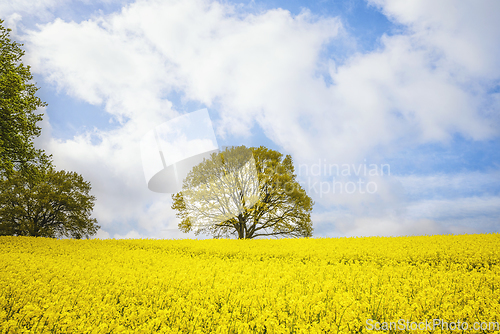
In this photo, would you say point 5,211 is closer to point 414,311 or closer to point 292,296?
point 292,296

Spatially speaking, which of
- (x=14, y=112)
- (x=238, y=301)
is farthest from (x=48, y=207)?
(x=238, y=301)

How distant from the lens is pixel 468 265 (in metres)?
9.70

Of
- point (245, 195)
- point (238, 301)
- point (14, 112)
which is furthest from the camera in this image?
point (245, 195)

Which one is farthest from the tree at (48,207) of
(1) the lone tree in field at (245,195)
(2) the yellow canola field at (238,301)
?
(2) the yellow canola field at (238,301)

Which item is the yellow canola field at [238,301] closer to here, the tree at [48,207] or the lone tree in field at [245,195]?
the lone tree in field at [245,195]

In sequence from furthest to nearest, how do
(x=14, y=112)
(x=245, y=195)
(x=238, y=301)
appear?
1. (x=245, y=195)
2. (x=14, y=112)
3. (x=238, y=301)

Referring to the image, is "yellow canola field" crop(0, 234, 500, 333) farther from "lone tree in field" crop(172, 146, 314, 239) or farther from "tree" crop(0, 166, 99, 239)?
"tree" crop(0, 166, 99, 239)

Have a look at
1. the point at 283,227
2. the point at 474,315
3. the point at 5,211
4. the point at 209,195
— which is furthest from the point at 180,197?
the point at 474,315

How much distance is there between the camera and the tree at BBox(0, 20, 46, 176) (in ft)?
48.7

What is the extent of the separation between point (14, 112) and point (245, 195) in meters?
16.8

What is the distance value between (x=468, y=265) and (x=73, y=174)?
34308 mm

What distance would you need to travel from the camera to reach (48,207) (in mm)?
27266

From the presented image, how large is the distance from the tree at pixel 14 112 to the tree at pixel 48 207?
40.0ft

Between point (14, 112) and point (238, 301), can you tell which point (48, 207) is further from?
point (238, 301)
